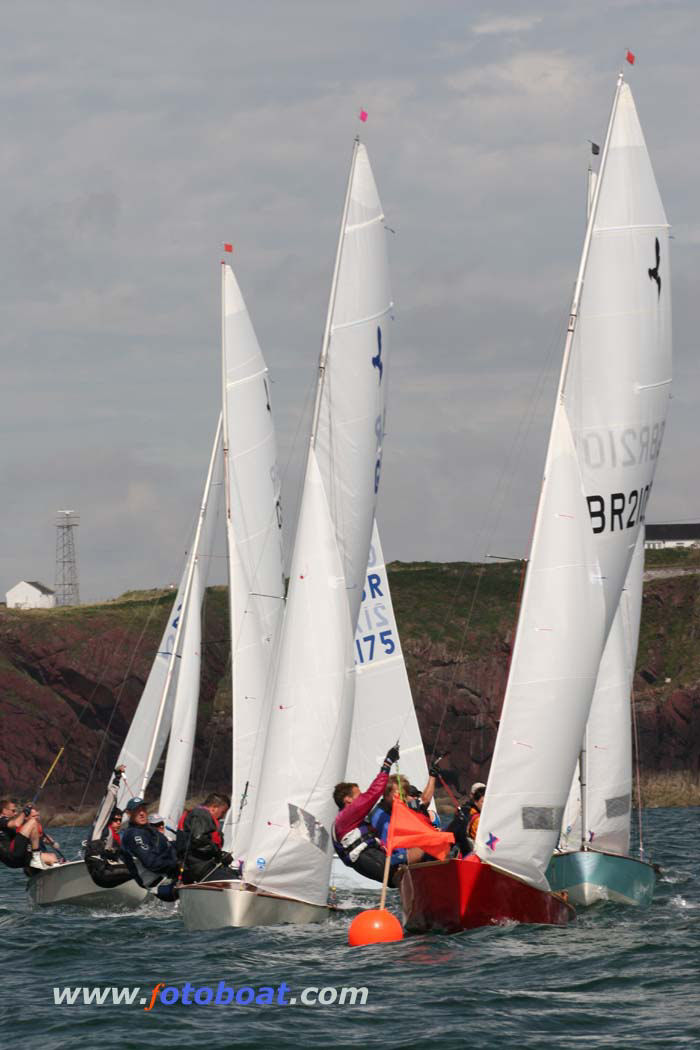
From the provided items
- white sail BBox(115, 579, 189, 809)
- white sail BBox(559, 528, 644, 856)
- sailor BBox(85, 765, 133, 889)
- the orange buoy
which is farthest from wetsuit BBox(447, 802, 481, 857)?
white sail BBox(115, 579, 189, 809)

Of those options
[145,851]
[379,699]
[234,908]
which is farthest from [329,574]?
[379,699]

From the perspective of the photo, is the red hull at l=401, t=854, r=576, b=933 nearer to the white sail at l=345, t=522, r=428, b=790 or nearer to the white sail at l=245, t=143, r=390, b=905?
the white sail at l=245, t=143, r=390, b=905

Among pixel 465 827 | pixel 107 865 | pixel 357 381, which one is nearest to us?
pixel 465 827

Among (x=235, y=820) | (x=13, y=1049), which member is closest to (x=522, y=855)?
(x=13, y=1049)

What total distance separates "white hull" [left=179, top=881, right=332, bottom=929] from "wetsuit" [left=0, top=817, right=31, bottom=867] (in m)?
7.01

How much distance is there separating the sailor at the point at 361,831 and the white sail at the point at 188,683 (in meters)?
9.92

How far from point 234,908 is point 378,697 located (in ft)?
32.8

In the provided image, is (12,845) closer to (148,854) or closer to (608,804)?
(148,854)

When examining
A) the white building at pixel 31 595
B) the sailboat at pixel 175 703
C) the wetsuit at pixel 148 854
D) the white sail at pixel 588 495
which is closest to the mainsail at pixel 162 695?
the sailboat at pixel 175 703

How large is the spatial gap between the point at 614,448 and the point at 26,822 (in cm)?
1304

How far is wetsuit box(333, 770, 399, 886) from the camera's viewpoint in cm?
1952

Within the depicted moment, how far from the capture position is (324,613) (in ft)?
70.2

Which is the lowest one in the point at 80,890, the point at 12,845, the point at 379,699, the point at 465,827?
the point at 80,890

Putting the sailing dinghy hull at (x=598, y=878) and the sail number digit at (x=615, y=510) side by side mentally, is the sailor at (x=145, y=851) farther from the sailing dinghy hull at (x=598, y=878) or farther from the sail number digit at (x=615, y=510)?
the sail number digit at (x=615, y=510)
